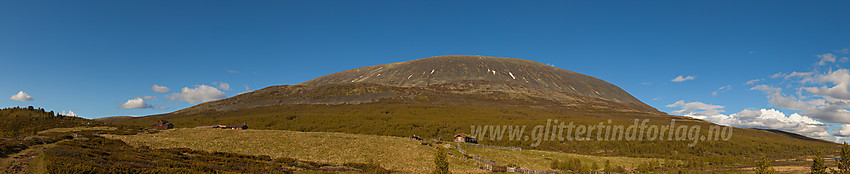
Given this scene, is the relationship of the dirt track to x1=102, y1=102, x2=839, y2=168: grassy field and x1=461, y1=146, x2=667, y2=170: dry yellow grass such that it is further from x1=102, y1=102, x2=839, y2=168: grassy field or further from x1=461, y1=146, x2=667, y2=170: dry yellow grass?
x1=102, y1=102, x2=839, y2=168: grassy field

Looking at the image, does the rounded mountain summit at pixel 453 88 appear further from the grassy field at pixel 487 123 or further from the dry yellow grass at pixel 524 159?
the dry yellow grass at pixel 524 159

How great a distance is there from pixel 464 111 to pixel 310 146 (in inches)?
2343

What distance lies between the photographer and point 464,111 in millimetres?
99938

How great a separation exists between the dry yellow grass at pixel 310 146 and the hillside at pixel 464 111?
1062 inches

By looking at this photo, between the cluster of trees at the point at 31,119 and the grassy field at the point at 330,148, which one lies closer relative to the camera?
the grassy field at the point at 330,148

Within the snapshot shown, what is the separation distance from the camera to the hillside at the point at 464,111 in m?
71.1

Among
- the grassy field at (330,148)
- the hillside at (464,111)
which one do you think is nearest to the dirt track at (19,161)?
the grassy field at (330,148)

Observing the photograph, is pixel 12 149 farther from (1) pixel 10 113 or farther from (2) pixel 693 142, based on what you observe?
(2) pixel 693 142

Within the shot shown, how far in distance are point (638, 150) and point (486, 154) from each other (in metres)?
34.5

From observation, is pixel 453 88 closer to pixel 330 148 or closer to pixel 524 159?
→ pixel 524 159

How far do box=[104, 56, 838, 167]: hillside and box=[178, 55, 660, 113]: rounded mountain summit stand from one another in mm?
Answer: 405

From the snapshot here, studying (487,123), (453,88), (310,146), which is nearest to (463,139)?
(487,123)

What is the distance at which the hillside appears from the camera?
7106 cm

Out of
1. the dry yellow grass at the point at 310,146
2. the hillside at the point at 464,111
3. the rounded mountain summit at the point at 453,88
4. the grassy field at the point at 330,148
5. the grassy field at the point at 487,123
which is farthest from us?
the rounded mountain summit at the point at 453,88
